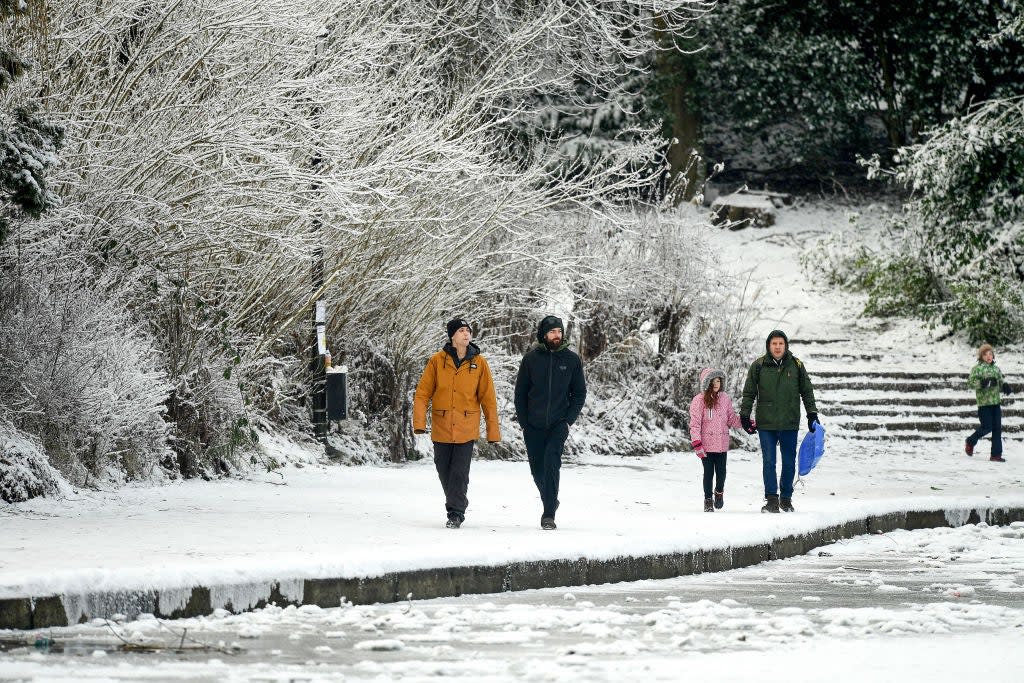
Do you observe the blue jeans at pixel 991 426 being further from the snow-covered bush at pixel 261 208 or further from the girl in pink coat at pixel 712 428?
the girl in pink coat at pixel 712 428

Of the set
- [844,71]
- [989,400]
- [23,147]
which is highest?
[844,71]

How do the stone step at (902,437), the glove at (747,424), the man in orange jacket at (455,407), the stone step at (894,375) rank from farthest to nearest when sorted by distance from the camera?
the stone step at (894,375), the stone step at (902,437), the glove at (747,424), the man in orange jacket at (455,407)

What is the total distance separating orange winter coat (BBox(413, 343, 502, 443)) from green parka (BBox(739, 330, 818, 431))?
2883mm

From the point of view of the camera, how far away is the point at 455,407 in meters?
11.6

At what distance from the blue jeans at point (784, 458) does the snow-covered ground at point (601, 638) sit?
3.49 m

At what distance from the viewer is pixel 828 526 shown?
12586mm

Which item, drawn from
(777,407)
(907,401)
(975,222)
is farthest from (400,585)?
(975,222)

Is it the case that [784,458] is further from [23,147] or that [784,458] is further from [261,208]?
[23,147]

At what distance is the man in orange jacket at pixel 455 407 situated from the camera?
1145 cm

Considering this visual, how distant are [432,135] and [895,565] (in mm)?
7284

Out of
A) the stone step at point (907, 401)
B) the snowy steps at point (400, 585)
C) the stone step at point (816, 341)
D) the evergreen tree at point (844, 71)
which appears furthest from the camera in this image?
the evergreen tree at point (844, 71)

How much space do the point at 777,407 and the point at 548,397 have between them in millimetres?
2755

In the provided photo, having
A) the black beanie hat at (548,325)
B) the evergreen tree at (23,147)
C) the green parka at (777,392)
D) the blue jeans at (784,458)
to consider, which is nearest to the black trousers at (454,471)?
the black beanie hat at (548,325)

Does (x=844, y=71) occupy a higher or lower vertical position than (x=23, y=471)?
higher
